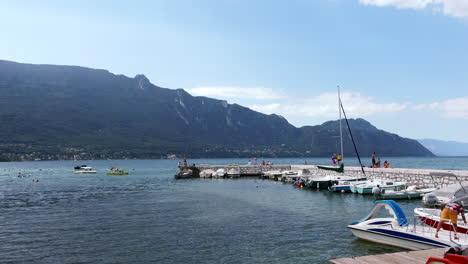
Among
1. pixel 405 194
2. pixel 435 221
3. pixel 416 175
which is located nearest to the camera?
pixel 435 221

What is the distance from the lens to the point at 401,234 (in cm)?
2012

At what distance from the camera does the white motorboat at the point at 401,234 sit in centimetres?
1869

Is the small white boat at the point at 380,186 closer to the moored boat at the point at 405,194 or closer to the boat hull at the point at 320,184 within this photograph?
the moored boat at the point at 405,194

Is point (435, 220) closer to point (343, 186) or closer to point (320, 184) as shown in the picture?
point (343, 186)

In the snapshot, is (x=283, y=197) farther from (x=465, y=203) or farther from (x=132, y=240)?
(x=132, y=240)

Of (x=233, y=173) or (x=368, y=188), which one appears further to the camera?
(x=233, y=173)

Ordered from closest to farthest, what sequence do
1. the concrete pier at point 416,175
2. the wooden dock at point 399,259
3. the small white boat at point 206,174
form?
the wooden dock at point 399,259, the concrete pier at point 416,175, the small white boat at point 206,174

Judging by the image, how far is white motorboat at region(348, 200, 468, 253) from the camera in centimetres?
1869

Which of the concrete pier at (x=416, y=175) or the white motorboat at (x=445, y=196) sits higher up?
the concrete pier at (x=416, y=175)

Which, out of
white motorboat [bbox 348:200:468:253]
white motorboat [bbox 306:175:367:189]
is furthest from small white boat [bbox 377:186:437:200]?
white motorboat [bbox 348:200:468:253]

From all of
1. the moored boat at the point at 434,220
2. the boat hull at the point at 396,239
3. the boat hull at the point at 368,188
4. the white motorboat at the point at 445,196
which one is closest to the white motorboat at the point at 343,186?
the boat hull at the point at 368,188

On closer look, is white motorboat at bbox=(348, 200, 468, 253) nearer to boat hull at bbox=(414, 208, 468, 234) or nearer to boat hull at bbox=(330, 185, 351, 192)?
boat hull at bbox=(414, 208, 468, 234)

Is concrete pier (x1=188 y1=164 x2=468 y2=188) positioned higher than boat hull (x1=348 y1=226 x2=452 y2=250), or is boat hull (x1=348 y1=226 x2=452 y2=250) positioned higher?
concrete pier (x1=188 y1=164 x2=468 y2=188)

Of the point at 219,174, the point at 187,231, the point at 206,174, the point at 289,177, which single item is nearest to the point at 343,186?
the point at 289,177
